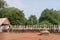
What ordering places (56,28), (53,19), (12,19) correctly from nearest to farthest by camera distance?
(56,28) < (12,19) < (53,19)

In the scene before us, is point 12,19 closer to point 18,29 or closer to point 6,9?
point 6,9

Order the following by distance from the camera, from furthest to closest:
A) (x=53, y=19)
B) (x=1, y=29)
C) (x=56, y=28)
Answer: (x=53, y=19), (x=1, y=29), (x=56, y=28)

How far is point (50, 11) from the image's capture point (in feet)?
225

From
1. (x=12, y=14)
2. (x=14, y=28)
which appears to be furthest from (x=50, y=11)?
(x=14, y=28)

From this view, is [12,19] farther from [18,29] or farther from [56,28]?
[56,28]

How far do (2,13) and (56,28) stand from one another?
99.9ft

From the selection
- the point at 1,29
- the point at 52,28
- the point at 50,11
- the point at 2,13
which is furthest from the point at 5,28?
the point at 50,11

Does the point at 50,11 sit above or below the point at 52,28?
above

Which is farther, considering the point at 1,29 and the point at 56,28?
the point at 1,29

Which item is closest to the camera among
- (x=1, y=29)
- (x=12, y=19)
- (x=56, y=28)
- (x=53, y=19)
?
(x=56, y=28)

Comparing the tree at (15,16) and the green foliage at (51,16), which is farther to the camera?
the green foliage at (51,16)

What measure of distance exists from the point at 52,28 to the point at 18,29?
691 cm

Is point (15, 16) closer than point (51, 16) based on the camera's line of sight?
Yes

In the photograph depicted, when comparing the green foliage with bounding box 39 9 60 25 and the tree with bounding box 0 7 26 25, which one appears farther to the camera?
the green foliage with bounding box 39 9 60 25
